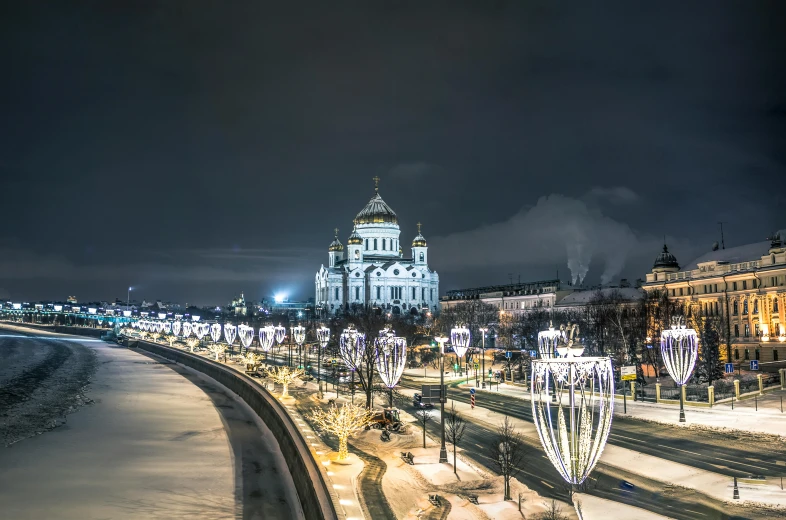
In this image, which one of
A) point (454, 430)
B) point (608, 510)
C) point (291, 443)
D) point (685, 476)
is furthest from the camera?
point (291, 443)

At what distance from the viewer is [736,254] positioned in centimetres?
7225

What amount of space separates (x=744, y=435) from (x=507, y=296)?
90.7m

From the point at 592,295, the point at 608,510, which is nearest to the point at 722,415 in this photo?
the point at 608,510

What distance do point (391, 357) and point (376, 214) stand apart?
121 m

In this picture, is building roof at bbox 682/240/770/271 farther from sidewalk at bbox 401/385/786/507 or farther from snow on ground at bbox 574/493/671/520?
snow on ground at bbox 574/493/671/520

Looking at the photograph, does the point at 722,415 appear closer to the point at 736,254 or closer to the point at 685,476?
the point at 685,476

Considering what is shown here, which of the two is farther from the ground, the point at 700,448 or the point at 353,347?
the point at 353,347

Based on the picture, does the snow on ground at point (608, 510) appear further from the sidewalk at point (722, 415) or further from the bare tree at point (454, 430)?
the sidewalk at point (722, 415)

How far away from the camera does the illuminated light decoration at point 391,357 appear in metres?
38.9

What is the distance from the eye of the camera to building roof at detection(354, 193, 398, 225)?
519 ft

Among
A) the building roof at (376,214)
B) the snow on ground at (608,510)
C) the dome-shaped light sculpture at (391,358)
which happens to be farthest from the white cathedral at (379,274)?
the snow on ground at (608,510)

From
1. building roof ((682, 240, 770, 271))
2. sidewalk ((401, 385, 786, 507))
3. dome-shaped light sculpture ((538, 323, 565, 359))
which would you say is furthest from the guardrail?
building roof ((682, 240, 770, 271))

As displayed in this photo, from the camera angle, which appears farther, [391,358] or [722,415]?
[391,358]

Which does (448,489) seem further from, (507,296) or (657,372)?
(507,296)
